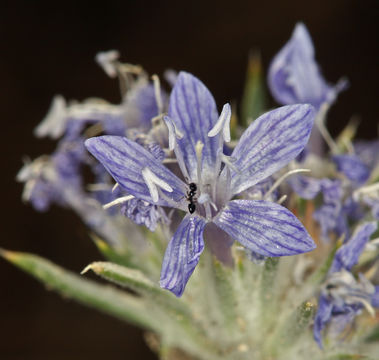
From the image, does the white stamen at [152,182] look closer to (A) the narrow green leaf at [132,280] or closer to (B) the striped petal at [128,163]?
(B) the striped petal at [128,163]

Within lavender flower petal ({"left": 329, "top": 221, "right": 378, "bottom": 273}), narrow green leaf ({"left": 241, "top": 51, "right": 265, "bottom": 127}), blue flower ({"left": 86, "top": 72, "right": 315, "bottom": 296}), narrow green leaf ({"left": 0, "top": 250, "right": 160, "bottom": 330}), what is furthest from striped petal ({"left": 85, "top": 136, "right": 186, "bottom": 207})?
narrow green leaf ({"left": 241, "top": 51, "right": 265, "bottom": 127})

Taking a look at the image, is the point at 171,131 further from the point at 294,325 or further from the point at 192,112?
the point at 294,325

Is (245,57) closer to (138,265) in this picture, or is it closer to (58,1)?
(58,1)

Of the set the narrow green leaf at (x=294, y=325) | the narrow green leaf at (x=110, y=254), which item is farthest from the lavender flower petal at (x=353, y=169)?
the narrow green leaf at (x=110, y=254)

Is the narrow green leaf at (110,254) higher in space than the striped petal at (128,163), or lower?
lower

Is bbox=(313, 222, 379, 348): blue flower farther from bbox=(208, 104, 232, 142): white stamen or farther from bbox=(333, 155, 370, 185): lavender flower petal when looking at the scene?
bbox=(208, 104, 232, 142): white stamen

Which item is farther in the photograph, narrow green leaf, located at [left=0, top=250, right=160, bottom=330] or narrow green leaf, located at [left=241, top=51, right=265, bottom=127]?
narrow green leaf, located at [left=241, top=51, right=265, bottom=127]
